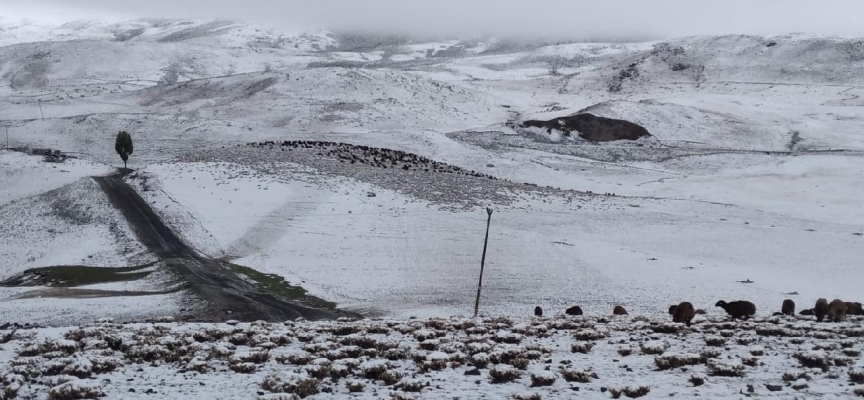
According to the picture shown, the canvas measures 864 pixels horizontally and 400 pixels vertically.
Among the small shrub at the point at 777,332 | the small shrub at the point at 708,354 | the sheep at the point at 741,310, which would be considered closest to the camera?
the small shrub at the point at 708,354

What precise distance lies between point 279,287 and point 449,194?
22051 mm

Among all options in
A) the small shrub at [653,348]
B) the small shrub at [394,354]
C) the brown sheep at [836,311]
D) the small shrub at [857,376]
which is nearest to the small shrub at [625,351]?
A: the small shrub at [653,348]

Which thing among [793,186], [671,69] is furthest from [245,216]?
[671,69]

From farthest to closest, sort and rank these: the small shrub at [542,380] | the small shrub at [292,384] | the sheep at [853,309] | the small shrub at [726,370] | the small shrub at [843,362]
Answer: the sheep at [853,309] < the small shrub at [843,362] < the small shrub at [726,370] < the small shrub at [542,380] < the small shrub at [292,384]

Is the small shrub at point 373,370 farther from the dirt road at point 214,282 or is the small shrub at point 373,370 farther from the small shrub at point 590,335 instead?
the dirt road at point 214,282

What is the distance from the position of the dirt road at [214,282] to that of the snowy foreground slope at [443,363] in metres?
12.0

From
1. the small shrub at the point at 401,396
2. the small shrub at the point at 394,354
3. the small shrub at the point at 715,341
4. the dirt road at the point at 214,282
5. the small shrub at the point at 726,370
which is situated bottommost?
the dirt road at the point at 214,282

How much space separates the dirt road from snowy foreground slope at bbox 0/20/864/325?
117cm

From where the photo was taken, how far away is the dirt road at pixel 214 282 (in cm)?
3178

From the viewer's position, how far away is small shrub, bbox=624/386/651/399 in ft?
37.3

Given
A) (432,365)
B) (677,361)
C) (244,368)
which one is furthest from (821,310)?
(244,368)

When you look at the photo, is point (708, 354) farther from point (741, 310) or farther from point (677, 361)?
point (741, 310)

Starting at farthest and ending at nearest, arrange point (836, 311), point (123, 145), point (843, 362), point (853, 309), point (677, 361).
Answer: point (123, 145), point (853, 309), point (836, 311), point (677, 361), point (843, 362)

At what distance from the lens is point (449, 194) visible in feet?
182
